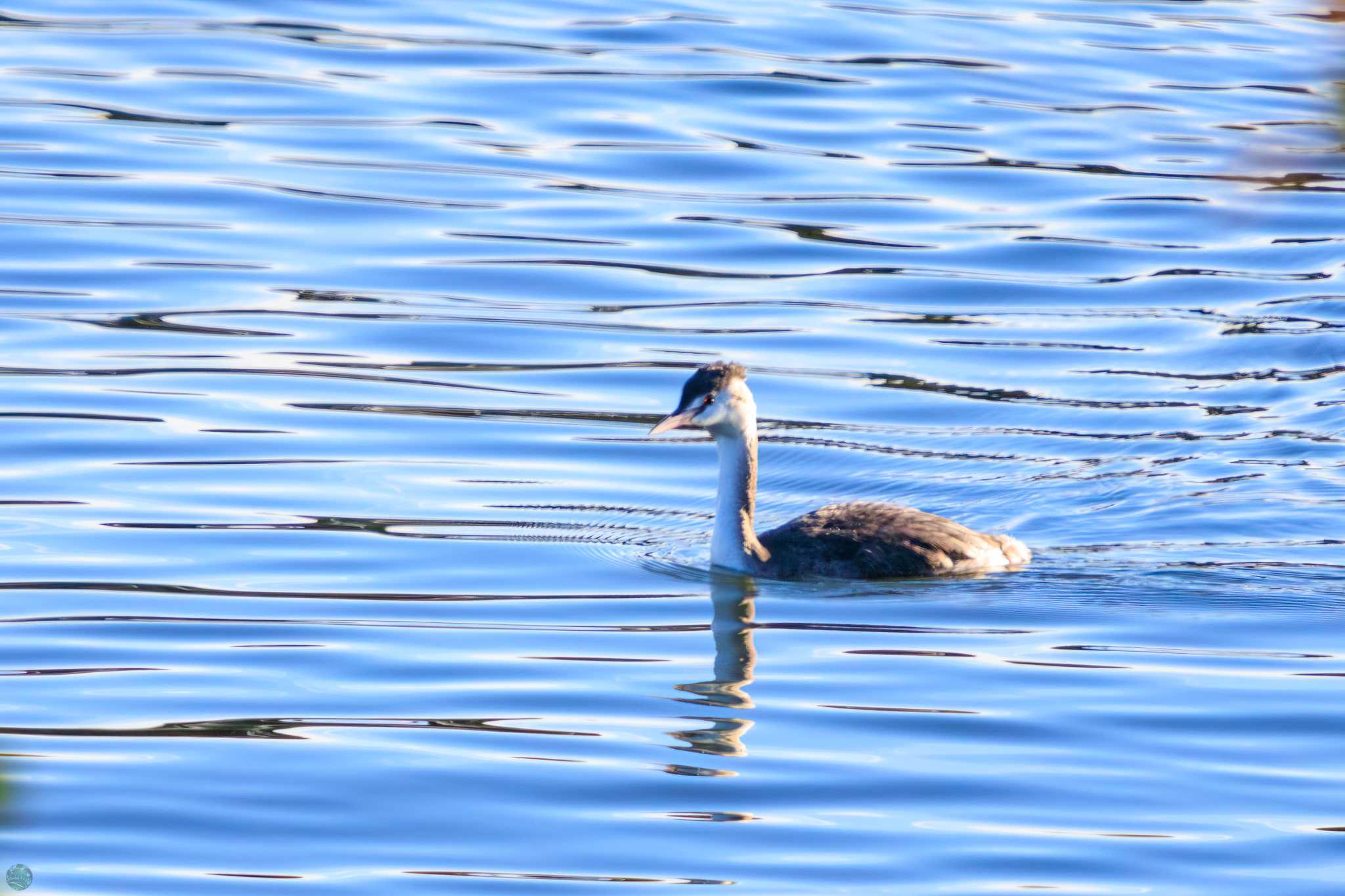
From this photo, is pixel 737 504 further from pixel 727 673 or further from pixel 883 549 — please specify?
pixel 727 673

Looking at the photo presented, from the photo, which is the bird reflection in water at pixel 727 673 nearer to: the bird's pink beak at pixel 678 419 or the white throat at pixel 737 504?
the white throat at pixel 737 504

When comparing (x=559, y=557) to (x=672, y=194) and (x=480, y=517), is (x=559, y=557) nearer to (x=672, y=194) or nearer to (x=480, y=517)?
(x=480, y=517)

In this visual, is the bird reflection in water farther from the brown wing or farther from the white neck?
the brown wing

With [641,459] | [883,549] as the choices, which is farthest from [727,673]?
[641,459]

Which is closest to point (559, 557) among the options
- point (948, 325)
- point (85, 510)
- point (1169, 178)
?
point (85, 510)

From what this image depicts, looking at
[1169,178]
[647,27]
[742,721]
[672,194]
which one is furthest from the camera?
[647,27]

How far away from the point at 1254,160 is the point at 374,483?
34.5 ft

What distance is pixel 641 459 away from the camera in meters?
13.5

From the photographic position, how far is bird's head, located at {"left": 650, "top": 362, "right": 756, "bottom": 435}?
1090 centimetres

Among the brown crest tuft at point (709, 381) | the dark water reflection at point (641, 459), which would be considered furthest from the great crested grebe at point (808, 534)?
the dark water reflection at point (641, 459)

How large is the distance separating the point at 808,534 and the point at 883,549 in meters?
0.42

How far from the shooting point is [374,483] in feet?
40.9

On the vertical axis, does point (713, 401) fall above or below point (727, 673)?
above

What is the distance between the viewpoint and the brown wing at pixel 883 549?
10.9m
